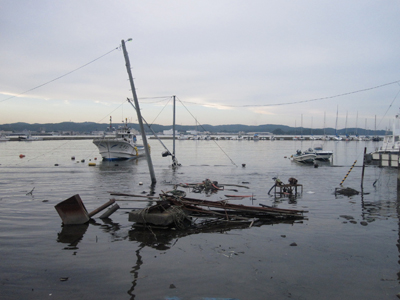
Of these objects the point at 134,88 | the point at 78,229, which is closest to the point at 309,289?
the point at 78,229

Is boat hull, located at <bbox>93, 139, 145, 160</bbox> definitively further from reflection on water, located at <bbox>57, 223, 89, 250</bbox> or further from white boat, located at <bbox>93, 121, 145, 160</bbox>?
reflection on water, located at <bbox>57, 223, 89, 250</bbox>

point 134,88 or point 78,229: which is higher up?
point 134,88

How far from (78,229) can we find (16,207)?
5302mm

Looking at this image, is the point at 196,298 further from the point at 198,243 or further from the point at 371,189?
the point at 371,189

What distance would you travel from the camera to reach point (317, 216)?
41.5 feet

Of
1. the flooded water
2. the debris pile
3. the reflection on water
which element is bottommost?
the reflection on water

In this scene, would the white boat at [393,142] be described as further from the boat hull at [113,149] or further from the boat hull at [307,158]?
the boat hull at [113,149]

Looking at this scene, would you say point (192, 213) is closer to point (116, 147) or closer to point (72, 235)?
point (72, 235)

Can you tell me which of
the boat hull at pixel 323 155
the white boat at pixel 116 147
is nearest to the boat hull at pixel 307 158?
the boat hull at pixel 323 155

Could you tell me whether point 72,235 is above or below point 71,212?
below

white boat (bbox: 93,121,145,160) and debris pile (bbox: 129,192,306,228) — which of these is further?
white boat (bbox: 93,121,145,160)

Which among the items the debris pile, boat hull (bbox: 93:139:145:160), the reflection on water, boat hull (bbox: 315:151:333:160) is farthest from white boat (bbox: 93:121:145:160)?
the debris pile

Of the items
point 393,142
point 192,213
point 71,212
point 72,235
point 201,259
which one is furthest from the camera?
point 393,142

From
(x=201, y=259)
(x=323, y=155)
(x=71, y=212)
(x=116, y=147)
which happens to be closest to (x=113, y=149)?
(x=116, y=147)
